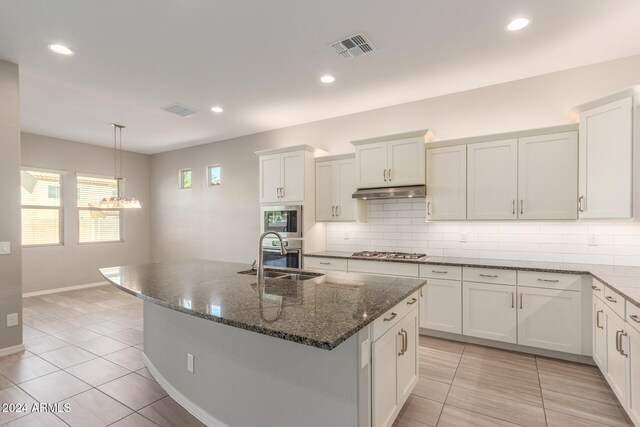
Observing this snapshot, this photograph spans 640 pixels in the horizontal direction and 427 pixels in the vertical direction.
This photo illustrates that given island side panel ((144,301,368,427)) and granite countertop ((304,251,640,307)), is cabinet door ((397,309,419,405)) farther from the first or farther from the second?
granite countertop ((304,251,640,307))

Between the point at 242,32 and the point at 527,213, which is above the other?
the point at 242,32

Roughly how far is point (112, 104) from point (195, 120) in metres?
1.07

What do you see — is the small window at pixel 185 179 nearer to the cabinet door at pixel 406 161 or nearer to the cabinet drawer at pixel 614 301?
the cabinet door at pixel 406 161

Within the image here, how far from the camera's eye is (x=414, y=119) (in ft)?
13.5

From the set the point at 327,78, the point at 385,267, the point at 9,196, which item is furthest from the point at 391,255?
the point at 9,196

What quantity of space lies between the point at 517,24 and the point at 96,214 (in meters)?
7.47

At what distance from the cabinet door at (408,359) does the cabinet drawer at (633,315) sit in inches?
49.5

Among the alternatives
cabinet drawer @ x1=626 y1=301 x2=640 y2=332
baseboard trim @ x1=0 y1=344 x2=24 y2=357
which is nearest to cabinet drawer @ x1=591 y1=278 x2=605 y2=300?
cabinet drawer @ x1=626 y1=301 x2=640 y2=332

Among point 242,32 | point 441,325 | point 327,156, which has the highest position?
point 242,32

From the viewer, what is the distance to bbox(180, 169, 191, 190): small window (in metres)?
6.68

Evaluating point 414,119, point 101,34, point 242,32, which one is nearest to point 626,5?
point 414,119

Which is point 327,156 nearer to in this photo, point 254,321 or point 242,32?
point 242,32

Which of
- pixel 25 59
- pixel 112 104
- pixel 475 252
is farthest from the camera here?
pixel 112 104

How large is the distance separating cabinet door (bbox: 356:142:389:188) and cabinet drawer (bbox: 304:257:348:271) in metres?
1.01
